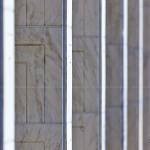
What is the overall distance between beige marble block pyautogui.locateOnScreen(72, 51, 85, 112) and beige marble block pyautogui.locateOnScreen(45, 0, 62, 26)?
4.37 feet

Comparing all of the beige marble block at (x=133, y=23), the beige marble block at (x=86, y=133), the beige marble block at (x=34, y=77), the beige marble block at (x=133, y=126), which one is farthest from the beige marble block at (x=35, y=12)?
the beige marble block at (x=133, y=126)

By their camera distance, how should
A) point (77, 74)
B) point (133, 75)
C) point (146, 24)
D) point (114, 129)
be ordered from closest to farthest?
point (77, 74), point (114, 129), point (133, 75), point (146, 24)

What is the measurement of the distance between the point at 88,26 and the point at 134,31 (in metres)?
2.99

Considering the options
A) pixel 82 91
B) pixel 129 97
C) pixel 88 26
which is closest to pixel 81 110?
pixel 82 91

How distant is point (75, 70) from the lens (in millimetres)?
8469

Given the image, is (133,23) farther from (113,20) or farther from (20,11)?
(20,11)

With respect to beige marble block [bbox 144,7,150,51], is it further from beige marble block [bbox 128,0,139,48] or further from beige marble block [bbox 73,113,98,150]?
beige marble block [bbox 73,113,98,150]

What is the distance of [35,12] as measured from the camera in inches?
283

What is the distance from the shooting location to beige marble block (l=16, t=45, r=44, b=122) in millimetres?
7129

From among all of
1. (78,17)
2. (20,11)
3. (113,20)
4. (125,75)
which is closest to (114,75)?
(125,75)

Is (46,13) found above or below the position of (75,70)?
above

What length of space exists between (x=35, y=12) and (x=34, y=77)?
23.7 inches

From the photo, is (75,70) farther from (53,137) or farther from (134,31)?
(134,31)

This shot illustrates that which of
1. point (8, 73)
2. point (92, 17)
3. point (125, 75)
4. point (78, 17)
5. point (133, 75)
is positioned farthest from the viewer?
point (133, 75)
